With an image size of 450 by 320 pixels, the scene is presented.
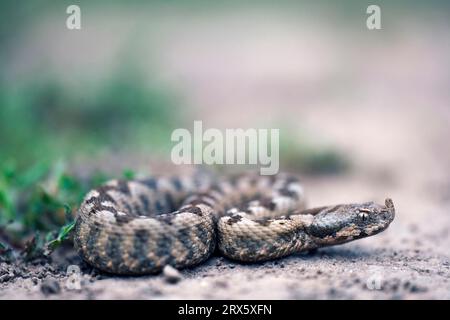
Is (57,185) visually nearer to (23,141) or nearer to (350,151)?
(23,141)

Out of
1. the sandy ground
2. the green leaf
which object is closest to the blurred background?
the sandy ground

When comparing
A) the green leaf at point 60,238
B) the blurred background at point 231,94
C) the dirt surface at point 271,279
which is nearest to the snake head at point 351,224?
the dirt surface at point 271,279

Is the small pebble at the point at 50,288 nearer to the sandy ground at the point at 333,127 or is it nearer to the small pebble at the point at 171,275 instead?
the sandy ground at the point at 333,127

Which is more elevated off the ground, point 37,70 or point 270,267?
point 37,70

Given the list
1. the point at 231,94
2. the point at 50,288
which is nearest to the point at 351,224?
the point at 50,288

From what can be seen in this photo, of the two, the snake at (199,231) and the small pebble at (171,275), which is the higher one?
the snake at (199,231)

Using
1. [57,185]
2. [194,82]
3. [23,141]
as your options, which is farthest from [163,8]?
[57,185]

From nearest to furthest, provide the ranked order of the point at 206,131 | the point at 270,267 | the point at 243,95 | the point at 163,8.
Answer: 1. the point at 270,267
2. the point at 206,131
3. the point at 243,95
4. the point at 163,8
